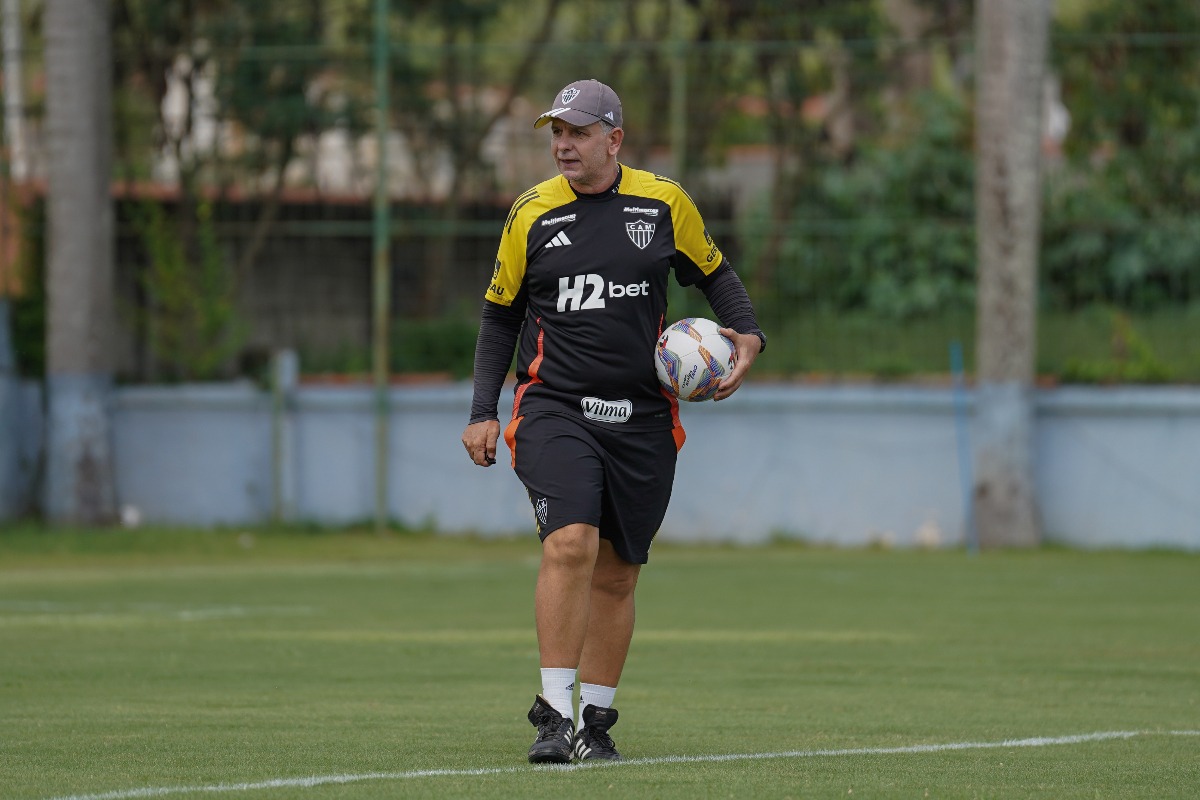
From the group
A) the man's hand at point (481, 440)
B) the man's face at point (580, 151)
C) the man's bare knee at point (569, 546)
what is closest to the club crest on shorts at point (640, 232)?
the man's face at point (580, 151)

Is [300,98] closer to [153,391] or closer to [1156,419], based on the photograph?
[153,391]

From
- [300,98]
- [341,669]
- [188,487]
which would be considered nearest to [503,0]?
[300,98]

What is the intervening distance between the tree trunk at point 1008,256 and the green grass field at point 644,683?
1.99m

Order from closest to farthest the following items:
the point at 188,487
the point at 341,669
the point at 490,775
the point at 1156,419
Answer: the point at 490,775 < the point at 341,669 < the point at 1156,419 < the point at 188,487

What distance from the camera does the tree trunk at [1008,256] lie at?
62.7ft

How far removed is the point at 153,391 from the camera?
2123 cm

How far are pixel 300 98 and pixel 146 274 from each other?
8.56 ft

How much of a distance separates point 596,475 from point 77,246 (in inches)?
574

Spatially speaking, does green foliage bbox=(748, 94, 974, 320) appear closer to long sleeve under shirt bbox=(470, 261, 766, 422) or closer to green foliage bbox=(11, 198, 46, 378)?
green foliage bbox=(11, 198, 46, 378)

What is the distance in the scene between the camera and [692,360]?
21.4ft

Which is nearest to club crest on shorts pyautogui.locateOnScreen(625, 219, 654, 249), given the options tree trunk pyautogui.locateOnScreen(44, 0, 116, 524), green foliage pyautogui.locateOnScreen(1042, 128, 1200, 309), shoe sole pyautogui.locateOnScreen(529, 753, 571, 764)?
shoe sole pyautogui.locateOnScreen(529, 753, 571, 764)

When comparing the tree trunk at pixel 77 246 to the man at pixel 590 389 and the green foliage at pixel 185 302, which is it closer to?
the green foliage at pixel 185 302

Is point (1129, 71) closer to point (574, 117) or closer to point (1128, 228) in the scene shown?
point (1128, 228)

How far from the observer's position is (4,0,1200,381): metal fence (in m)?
20.8
